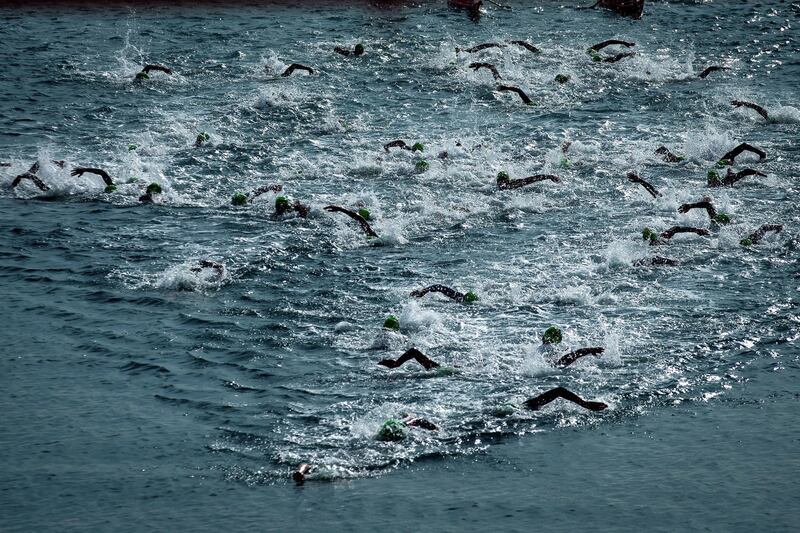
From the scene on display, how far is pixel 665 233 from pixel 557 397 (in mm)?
6760

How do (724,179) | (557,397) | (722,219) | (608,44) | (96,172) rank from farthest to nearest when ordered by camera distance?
(608,44)
(724,179)
(96,172)
(722,219)
(557,397)

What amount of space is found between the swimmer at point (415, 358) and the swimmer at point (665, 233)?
647 centimetres

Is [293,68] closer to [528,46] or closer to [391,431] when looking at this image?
[528,46]

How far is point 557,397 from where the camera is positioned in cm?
1496

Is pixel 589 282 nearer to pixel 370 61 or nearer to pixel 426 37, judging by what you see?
pixel 370 61

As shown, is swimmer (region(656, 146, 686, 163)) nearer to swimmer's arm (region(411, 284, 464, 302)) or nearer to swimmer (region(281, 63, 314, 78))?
swimmer's arm (region(411, 284, 464, 302))

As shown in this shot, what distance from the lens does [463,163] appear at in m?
24.8

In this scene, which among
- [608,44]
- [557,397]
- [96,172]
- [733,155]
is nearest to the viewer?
[557,397]

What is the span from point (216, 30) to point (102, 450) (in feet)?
75.9

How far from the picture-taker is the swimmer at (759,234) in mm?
20516

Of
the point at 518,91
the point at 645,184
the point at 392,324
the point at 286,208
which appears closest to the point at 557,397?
the point at 392,324

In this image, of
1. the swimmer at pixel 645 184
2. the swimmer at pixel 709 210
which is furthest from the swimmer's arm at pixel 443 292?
the swimmer at pixel 645 184

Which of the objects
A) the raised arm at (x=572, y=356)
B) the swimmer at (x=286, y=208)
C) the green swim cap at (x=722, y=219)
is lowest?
the swimmer at (x=286, y=208)

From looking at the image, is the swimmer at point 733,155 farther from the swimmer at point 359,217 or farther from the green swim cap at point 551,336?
the green swim cap at point 551,336
